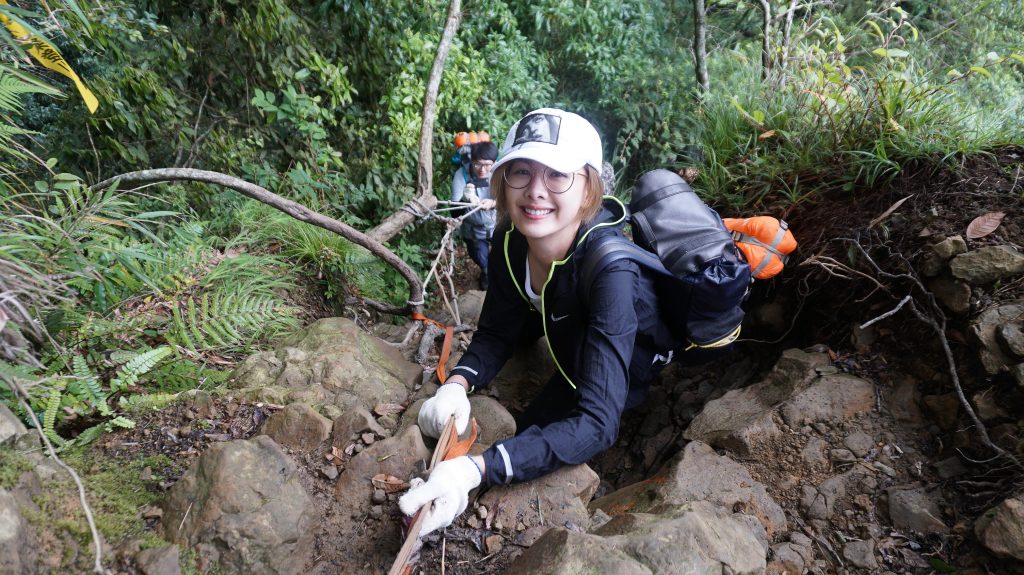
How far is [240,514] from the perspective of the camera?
68.4 inches

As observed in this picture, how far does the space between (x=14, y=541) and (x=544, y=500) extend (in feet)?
5.20

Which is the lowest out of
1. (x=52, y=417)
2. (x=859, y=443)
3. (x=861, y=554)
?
(x=861, y=554)

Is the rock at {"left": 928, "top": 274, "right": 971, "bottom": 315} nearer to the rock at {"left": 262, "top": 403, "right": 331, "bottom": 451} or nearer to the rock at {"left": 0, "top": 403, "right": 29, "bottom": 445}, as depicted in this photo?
the rock at {"left": 262, "top": 403, "right": 331, "bottom": 451}

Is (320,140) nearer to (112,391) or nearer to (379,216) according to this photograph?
(379,216)

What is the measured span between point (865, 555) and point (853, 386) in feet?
2.91

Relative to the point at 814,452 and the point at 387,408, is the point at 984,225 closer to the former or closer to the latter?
the point at 814,452

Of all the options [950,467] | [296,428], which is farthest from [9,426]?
[950,467]

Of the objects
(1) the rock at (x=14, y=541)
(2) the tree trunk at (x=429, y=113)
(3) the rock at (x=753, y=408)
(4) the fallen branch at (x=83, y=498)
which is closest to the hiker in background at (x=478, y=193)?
(2) the tree trunk at (x=429, y=113)

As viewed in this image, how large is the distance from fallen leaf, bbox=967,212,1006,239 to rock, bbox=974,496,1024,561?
1.37m

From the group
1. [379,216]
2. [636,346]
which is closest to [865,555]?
[636,346]

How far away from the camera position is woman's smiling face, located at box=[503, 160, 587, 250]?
240 cm

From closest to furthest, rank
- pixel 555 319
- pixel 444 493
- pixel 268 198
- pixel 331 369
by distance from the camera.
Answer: pixel 444 493
pixel 555 319
pixel 331 369
pixel 268 198

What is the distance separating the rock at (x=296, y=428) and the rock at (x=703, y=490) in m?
1.28

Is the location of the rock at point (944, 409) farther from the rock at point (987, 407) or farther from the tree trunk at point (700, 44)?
the tree trunk at point (700, 44)
